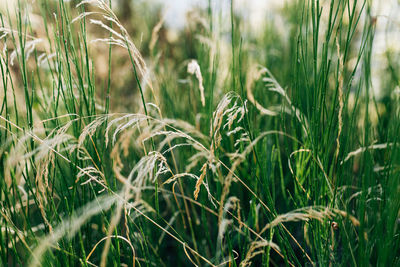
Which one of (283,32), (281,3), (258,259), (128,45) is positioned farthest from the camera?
(281,3)

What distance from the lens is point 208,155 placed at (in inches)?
30.5

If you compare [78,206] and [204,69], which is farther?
[204,69]

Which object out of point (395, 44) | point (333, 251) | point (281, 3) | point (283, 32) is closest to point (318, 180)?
point (333, 251)

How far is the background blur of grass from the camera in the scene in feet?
2.26

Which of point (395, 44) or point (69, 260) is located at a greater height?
point (395, 44)

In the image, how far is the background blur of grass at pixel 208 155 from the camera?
0.69m

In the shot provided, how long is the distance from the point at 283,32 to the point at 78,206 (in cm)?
178

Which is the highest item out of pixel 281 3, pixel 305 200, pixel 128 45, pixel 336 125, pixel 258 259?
pixel 281 3

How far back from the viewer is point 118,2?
11.1 feet

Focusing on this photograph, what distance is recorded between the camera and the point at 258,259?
98cm

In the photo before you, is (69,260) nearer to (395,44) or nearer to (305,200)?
(305,200)

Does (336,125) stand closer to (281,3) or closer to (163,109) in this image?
(163,109)

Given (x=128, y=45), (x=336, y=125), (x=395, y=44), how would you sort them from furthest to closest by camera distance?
(x=395, y=44), (x=336, y=125), (x=128, y=45)

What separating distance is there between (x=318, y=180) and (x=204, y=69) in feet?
2.06
